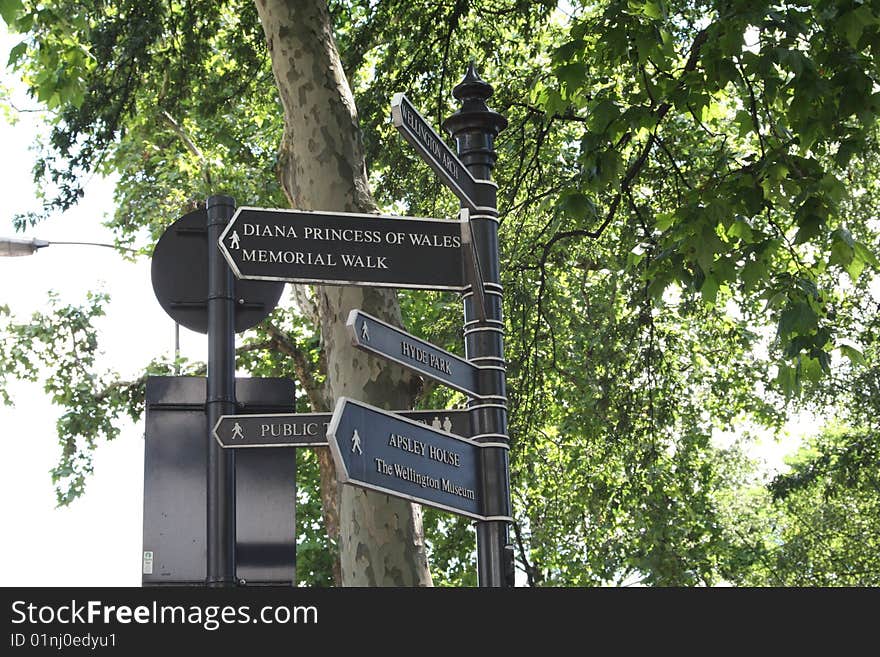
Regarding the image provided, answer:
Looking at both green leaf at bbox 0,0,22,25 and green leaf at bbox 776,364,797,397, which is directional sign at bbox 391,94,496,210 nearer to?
green leaf at bbox 776,364,797,397

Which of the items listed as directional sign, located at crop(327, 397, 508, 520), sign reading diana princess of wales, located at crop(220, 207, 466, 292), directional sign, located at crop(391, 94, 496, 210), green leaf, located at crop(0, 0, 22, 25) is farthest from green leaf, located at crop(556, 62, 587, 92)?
green leaf, located at crop(0, 0, 22, 25)

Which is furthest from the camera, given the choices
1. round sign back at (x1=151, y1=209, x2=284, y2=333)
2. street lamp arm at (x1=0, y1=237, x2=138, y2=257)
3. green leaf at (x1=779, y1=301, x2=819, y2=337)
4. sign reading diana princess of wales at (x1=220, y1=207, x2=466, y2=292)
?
street lamp arm at (x1=0, y1=237, x2=138, y2=257)

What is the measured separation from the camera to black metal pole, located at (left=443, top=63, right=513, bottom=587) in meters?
4.20

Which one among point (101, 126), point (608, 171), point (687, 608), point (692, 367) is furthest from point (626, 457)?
point (687, 608)

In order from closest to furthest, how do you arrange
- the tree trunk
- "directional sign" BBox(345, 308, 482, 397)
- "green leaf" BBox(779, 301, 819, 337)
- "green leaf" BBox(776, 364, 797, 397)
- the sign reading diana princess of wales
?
1. "directional sign" BBox(345, 308, 482, 397)
2. the sign reading diana princess of wales
3. "green leaf" BBox(779, 301, 819, 337)
4. "green leaf" BBox(776, 364, 797, 397)
5. the tree trunk

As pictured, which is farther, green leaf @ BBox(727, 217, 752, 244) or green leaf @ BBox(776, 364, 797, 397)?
green leaf @ BBox(727, 217, 752, 244)

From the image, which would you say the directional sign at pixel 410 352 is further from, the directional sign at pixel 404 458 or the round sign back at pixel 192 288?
the round sign back at pixel 192 288

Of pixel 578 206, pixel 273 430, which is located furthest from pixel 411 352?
pixel 578 206

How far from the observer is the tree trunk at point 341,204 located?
608 centimetres

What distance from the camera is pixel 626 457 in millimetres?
13273

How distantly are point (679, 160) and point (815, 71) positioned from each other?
6760 millimetres

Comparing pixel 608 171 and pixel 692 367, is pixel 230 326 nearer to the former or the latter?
pixel 608 171

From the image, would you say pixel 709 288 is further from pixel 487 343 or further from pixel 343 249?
pixel 343 249

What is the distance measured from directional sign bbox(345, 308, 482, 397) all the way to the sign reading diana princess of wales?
0.23 metres
